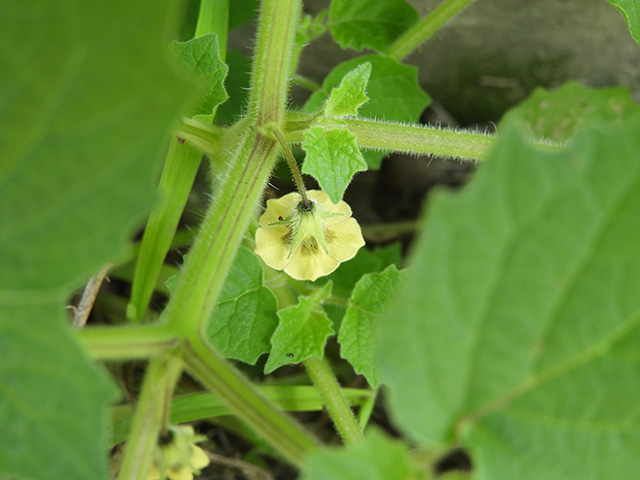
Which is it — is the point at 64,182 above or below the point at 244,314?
below

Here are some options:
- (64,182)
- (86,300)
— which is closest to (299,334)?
(86,300)

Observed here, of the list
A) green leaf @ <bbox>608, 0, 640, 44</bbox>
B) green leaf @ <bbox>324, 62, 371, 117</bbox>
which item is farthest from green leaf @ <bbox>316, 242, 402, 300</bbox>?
green leaf @ <bbox>608, 0, 640, 44</bbox>

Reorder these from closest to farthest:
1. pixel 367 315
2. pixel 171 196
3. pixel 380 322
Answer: pixel 380 322
pixel 367 315
pixel 171 196

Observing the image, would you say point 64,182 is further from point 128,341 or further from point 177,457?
point 177,457

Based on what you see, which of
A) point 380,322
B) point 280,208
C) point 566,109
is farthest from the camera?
point 566,109

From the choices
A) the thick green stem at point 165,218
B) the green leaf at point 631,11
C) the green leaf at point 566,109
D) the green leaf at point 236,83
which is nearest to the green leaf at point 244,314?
the thick green stem at point 165,218

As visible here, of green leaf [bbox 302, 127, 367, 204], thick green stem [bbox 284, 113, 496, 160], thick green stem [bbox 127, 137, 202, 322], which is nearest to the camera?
green leaf [bbox 302, 127, 367, 204]

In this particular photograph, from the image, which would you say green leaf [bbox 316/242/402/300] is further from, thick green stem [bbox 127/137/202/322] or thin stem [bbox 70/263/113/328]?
thin stem [bbox 70/263/113/328]
